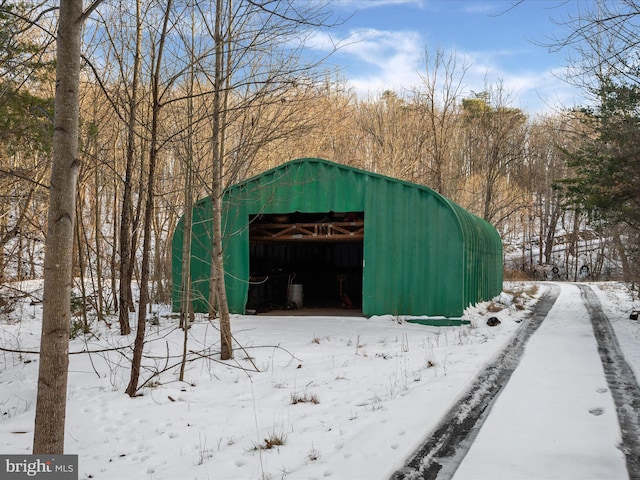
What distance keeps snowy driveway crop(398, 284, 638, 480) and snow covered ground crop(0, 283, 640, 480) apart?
33mm

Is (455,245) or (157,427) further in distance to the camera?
(455,245)

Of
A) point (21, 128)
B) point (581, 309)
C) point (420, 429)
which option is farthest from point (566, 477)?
point (581, 309)

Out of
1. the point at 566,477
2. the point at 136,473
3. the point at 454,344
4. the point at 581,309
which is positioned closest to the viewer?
the point at 566,477

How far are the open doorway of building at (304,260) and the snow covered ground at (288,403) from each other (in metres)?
2.97

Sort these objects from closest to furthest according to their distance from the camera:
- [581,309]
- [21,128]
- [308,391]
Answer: [308,391] → [21,128] → [581,309]

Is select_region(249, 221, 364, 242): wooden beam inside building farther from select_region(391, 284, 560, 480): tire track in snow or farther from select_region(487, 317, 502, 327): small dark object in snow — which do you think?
select_region(391, 284, 560, 480): tire track in snow

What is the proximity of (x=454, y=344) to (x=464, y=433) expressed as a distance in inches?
192

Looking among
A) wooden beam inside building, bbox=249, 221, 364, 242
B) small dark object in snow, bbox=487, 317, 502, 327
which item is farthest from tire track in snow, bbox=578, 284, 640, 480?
wooden beam inside building, bbox=249, 221, 364, 242

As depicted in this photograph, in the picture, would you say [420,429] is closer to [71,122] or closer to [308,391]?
[308,391]

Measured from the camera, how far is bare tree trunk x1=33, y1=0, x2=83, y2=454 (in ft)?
9.65

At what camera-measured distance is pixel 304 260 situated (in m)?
20.4

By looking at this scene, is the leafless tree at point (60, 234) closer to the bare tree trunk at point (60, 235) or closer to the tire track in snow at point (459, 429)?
the bare tree trunk at point (60, 235)

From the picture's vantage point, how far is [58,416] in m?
3.08

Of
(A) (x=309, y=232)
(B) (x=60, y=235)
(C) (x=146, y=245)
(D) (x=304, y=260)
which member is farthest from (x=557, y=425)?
(D) (x=304, y=260)
